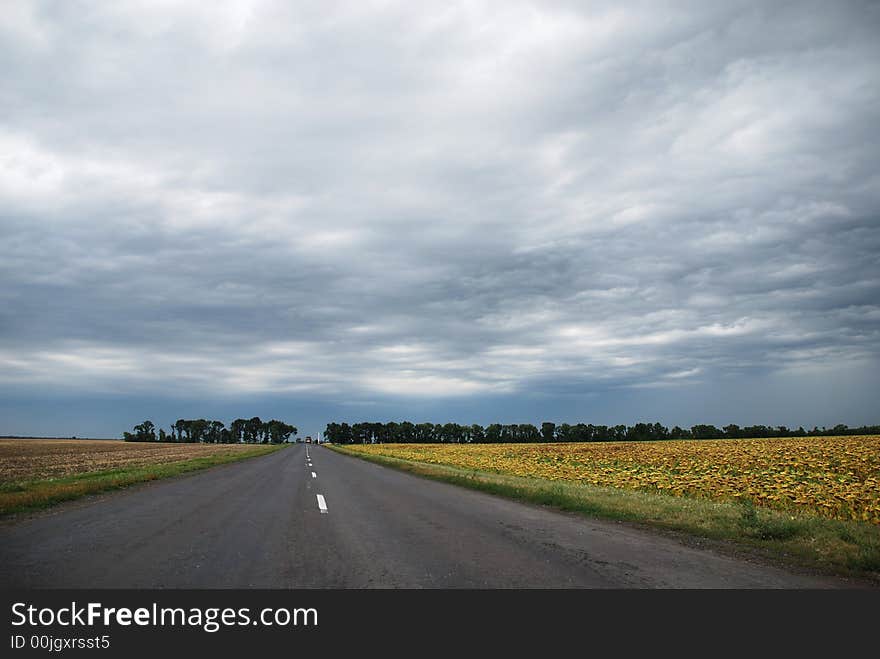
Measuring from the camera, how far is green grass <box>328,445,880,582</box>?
8.39 meters

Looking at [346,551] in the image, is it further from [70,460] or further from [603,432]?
[603,432]

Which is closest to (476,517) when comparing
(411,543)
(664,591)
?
(411,543)

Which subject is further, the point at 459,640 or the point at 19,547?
the point at 19,547

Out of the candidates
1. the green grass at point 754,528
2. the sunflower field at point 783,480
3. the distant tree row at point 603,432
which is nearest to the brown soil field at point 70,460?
the green grass at point 754,528

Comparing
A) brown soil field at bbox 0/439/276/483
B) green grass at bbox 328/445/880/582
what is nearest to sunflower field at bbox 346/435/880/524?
green grass at bbox 328/445/880/582

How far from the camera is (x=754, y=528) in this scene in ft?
34.6

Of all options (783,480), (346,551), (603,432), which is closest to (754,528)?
(346,551)

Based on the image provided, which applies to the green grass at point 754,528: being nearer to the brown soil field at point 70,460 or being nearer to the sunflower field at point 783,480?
the sunflower field at point 783,480

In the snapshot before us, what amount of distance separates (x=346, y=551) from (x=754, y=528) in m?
8.10

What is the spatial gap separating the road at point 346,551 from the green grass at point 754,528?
0.85 metres

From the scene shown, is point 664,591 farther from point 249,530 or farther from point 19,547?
point 19,547

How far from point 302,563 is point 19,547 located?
519 cm

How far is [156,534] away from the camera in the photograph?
393 inches

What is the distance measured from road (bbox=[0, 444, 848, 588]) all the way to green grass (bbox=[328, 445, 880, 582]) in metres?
0.85
